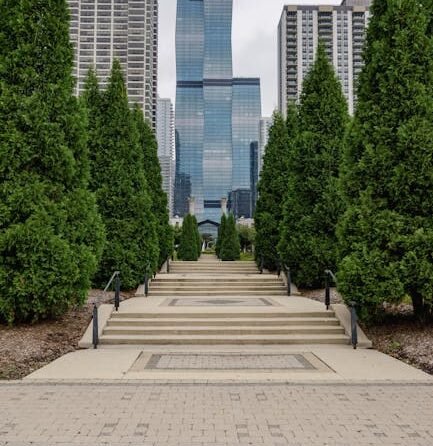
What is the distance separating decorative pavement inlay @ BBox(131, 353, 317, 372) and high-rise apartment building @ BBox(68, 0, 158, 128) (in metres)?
108

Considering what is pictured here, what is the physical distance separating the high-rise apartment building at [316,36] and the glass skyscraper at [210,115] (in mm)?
16447

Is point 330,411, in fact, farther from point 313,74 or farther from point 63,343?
point 313,74

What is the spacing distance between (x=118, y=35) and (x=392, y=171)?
395 ft

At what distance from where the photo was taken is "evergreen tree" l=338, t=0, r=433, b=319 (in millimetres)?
7633

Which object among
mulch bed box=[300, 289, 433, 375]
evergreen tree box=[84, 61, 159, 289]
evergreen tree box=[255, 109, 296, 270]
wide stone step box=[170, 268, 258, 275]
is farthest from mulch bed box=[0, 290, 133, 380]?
wide stone step box=[170, 268, 258, 275]

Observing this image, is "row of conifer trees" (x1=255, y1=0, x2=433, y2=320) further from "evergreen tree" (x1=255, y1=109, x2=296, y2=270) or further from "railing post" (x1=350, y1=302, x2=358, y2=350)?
"evergreen tree" (x1=255, y1=109, x2=296, y2=270)

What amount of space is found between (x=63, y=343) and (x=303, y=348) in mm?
4067

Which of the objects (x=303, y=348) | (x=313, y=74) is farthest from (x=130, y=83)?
(x=303, y=348)

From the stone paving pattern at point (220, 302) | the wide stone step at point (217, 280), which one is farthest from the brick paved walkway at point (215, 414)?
the wide stone step at point (217, 280)

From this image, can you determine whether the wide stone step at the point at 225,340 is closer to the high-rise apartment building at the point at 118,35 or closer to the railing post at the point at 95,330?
the railing post at the point at 95,330

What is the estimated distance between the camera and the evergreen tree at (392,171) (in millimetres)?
7633

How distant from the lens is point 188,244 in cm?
2733

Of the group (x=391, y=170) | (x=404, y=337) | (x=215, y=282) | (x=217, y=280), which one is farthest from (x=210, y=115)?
(x=404, y=337)

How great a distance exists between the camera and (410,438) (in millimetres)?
3797
